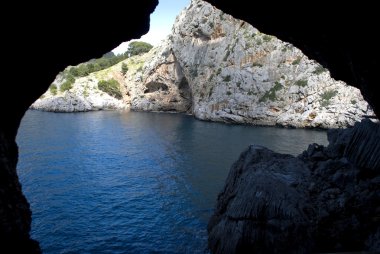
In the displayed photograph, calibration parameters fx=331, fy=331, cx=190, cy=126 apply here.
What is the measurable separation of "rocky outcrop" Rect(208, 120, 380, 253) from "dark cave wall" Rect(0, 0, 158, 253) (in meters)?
16.0

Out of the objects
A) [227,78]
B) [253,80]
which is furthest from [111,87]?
[253,80]

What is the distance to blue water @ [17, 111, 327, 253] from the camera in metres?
32.3

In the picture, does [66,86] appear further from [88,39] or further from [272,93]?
[88,39]

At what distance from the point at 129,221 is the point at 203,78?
320 ft

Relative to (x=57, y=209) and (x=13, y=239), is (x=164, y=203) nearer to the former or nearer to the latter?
(x=57, y=209)

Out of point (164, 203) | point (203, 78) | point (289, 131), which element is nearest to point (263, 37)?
point (203, 78)

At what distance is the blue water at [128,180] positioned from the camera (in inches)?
1271

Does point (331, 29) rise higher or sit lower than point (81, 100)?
higher

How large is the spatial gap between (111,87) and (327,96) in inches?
3927

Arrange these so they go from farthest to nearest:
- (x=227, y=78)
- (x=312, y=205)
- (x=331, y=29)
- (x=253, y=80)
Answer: (x=227, y=78) → (x=253, y=80) → (x=312, y=205) → (x=331, y=29)

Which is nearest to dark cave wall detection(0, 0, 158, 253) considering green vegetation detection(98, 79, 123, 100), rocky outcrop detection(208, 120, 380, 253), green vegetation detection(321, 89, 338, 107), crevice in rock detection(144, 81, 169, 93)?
rocky outcrop detection(208, 120, 380, 253)

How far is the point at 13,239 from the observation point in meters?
10.1

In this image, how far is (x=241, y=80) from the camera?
115500mm

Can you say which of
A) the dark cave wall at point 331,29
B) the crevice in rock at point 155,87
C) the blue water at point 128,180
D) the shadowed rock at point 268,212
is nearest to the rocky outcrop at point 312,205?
the shadowed rock at point 268,212
